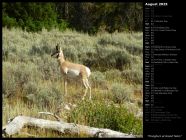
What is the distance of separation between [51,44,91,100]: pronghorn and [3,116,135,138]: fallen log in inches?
25.5

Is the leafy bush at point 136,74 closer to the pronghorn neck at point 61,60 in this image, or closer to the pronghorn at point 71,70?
the pronghorn at point 71,70

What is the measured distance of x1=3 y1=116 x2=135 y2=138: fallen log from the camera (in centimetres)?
923

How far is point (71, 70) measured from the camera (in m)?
9.77

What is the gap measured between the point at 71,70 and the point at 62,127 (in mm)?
967

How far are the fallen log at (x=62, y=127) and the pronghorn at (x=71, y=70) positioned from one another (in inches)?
25.5

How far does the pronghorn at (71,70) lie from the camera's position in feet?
32.0

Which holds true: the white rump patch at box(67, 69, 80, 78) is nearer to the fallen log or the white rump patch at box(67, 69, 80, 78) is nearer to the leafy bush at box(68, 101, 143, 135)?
the leafy bush at box(68, 101, 143, 135)

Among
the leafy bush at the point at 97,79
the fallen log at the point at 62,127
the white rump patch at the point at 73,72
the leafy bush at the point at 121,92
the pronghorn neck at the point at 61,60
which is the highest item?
the pronghorn neck at the point at 61,60

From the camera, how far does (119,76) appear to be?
10.1 m

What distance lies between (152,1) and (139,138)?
2004mm

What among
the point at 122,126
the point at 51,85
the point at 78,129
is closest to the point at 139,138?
the point at 122,126

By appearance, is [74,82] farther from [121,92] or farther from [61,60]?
[121,92]

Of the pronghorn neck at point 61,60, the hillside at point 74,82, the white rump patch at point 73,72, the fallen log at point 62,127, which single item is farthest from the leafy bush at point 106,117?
the pronghorn neck at point 61,60

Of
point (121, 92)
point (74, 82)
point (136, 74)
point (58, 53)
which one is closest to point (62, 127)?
point (74, 82)
